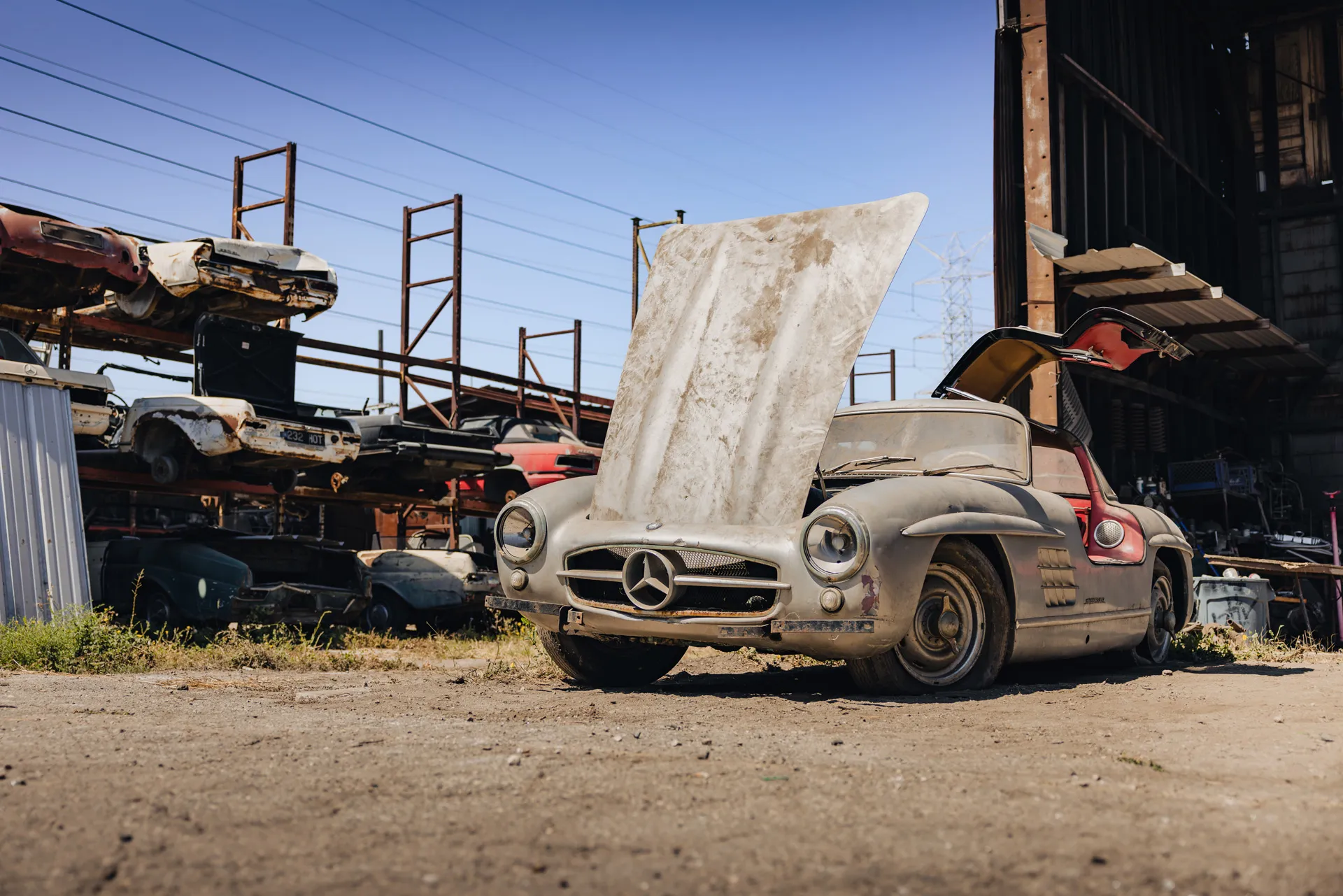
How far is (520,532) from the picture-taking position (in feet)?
20.0

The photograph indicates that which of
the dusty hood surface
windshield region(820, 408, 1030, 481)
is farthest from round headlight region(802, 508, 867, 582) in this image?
windshield region(820, 408, 1030, 481)

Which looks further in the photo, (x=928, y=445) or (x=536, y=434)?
(x=536, y=434)

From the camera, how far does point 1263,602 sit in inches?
473

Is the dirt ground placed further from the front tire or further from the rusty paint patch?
the rusty paint patch

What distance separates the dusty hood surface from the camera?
5.93m

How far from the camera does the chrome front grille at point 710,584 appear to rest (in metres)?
5.34

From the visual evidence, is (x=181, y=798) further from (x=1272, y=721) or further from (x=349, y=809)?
(x=1272, y=721)

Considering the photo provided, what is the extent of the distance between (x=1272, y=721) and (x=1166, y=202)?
15.3 meters

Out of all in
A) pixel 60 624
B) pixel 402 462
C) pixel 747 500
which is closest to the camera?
pixel 747 500

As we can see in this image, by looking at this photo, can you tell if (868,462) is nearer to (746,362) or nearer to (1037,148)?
(746,362)

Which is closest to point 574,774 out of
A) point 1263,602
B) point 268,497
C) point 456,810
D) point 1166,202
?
point 456,810

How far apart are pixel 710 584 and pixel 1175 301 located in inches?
407

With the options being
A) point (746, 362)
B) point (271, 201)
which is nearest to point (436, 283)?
point (271, 201)

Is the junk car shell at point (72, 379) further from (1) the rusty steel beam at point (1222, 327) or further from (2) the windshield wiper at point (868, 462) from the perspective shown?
(1) the rusty steel beam at point (1222, 327)
